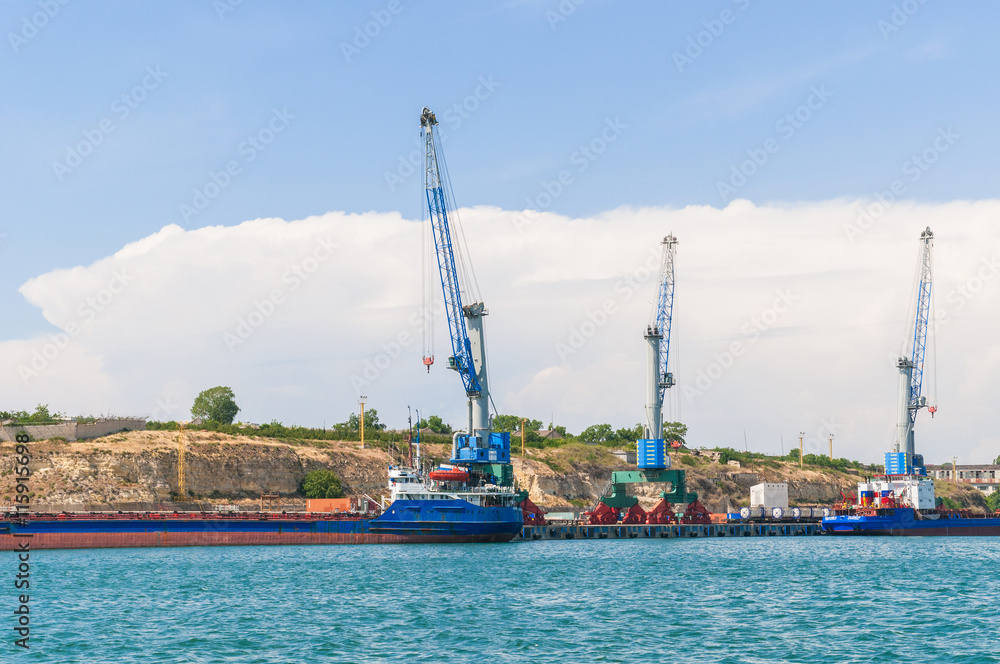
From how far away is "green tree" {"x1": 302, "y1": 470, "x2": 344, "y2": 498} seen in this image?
127438mm

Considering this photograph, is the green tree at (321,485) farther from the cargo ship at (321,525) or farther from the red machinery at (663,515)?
the red machinery at (663,515)

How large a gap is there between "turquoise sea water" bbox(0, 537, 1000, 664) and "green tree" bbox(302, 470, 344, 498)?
158 ft

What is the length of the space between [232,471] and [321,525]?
1489 inches

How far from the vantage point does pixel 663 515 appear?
12512 cm

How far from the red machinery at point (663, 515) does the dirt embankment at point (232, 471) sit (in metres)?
26.4

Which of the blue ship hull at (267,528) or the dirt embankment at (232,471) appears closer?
the blue ship hull at (267,528)

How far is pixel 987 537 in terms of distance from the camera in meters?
124

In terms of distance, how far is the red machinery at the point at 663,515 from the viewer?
4916 inches

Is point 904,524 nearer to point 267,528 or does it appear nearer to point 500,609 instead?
point 267,528

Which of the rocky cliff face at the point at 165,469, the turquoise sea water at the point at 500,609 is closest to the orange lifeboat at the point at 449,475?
the turquoise sea water at the point at 500,609

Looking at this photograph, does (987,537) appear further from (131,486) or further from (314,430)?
(131,486)

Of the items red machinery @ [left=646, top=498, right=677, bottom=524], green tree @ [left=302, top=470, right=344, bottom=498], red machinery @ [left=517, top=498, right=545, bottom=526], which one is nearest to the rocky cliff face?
green tree @ [left=302, top=470, right=344, bottom=498]

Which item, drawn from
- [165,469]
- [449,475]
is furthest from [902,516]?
[165,469]

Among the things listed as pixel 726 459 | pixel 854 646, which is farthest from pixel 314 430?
pixel 854 646
